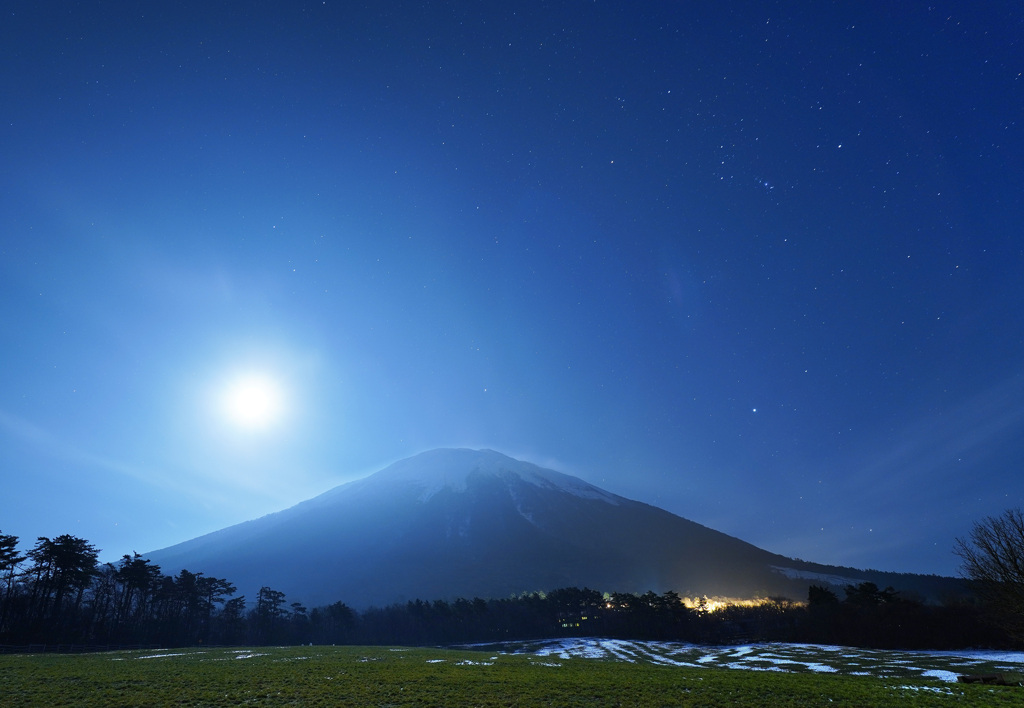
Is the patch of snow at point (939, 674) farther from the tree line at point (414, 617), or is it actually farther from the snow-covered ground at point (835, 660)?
the tree line at point (414, 617)

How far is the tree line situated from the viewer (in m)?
72.9

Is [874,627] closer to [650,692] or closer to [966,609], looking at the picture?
[966,609]

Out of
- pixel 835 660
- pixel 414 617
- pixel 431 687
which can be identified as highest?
pixel 431 687

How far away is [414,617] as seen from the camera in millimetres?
134750

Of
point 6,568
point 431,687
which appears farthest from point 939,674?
point 6,568

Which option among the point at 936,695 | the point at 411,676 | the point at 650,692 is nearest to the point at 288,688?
the point at 411,676

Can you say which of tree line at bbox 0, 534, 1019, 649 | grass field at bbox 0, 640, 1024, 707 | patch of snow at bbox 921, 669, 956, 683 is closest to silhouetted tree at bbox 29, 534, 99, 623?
tree line at bbox 0, 534, 1019, 649

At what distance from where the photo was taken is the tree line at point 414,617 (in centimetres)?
7294

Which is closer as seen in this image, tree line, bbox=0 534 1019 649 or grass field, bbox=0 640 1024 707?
grass field, bbox=0 640 1024 707

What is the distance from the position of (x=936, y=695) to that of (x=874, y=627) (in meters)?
63.8

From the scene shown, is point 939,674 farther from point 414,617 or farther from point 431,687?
point 414,617

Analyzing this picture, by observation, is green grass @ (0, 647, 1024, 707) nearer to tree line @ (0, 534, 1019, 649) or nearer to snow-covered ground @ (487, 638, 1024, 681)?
snow-covered ground @ (487, 638, 1024, 681)

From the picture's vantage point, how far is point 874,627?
74.8 m

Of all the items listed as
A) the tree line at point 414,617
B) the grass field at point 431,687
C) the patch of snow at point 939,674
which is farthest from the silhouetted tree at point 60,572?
the patch of snow at point 939,674
